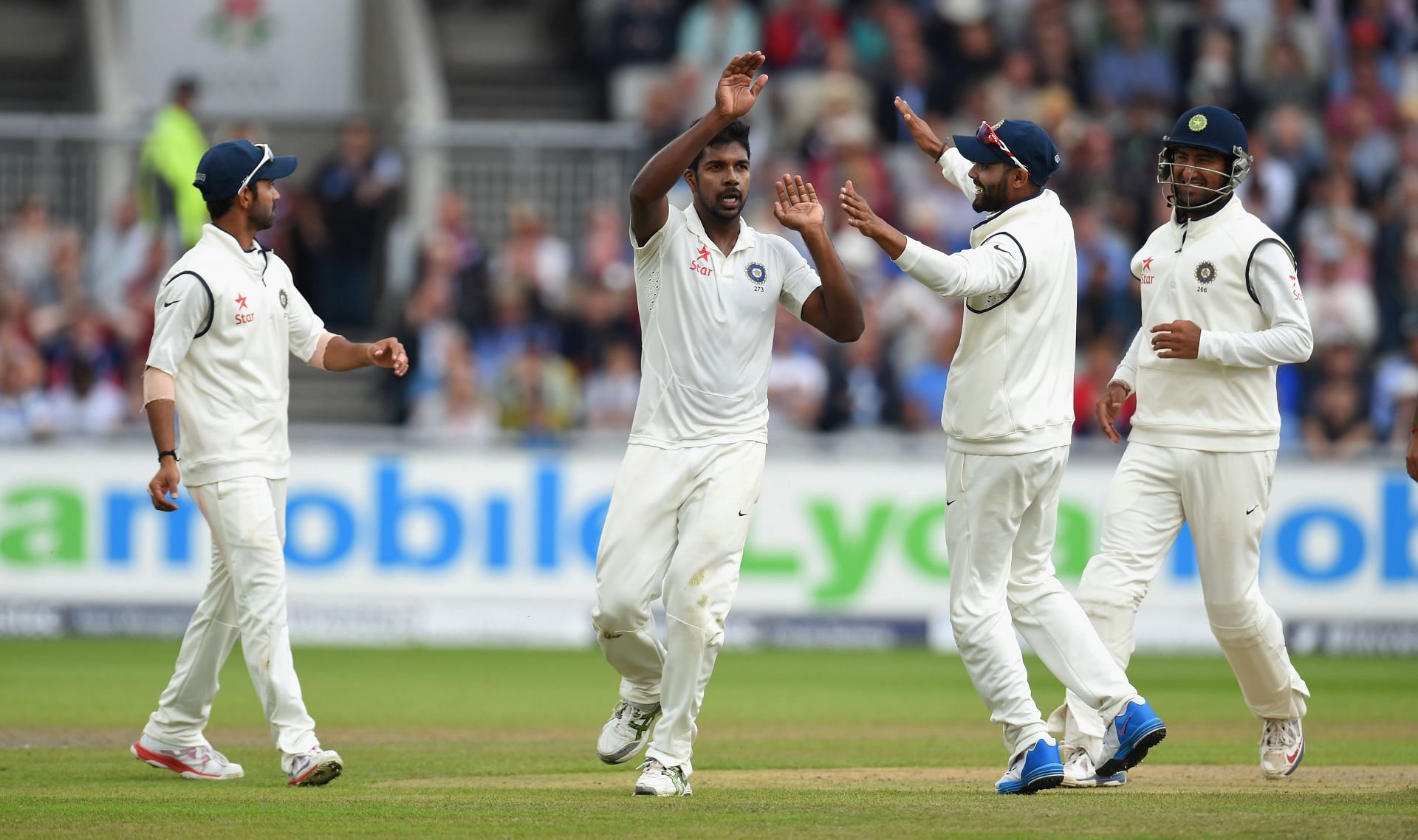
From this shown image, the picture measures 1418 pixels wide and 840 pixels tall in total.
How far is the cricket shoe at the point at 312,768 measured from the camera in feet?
26.7

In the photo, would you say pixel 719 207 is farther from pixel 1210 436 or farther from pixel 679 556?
pixel 1210 436

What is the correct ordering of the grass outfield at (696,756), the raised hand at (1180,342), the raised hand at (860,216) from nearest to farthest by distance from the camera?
1. the grass outfield at (696,756)
2. the raised hand at (860,216)
3. the raised hand at (1180,342)

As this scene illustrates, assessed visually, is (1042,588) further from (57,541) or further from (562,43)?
(562,43)

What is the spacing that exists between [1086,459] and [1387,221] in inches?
166

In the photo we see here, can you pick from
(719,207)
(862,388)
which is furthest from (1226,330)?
(862,388)

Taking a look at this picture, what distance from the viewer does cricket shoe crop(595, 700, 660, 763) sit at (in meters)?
8.57

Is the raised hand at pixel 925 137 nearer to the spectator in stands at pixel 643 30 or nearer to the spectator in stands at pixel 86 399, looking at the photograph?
the spectator in stands at pixel 86 399

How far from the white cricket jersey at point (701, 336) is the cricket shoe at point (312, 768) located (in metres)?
1.81

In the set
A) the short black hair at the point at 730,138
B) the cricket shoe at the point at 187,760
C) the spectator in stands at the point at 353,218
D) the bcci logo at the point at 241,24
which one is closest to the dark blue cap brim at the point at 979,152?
the short black hair at the point at 730,138

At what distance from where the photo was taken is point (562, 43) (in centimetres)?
2397

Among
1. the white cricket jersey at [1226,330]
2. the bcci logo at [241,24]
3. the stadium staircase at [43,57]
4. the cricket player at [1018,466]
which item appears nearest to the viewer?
the cricket player at [1018,466]

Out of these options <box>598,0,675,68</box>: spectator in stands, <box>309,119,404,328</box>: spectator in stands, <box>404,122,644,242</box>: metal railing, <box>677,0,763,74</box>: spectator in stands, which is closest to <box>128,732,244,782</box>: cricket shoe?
<box>404,122,644,242</box>: metal railing

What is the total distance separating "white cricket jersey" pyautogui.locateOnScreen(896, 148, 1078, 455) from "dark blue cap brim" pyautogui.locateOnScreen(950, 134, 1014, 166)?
21cm

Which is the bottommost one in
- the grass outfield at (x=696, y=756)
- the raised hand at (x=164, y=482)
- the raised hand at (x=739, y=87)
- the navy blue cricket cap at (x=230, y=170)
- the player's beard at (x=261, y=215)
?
the grass outfield at (x=696, y=756)
